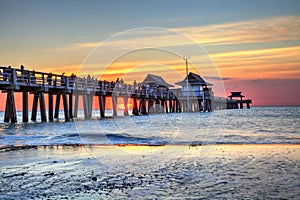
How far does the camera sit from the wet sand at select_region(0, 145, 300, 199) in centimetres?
592

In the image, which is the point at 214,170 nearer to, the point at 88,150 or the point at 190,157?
the point at 190,157

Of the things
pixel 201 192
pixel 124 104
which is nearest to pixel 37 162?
pixel 201 192

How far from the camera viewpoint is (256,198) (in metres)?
5.64

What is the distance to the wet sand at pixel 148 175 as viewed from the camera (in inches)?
233

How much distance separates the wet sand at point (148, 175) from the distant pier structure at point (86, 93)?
1445cm

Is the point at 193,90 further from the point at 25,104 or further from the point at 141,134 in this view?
the point at 141,134

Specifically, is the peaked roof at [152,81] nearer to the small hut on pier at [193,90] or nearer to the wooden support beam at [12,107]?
the small hut on pier at [193,90]

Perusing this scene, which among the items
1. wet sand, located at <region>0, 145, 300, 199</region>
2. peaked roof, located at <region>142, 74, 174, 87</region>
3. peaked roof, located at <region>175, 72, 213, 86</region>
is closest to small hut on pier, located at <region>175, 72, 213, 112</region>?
peaked roof, located at <region>175, 72, 213, 86</region>

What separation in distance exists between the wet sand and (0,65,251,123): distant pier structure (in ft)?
47.4

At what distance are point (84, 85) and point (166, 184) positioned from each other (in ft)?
94.8

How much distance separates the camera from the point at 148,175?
735cm

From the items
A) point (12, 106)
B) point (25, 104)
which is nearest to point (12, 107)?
point (12, 106)

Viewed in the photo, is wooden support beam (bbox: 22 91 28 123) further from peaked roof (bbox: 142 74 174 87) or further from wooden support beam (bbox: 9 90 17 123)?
peaked roof (bbox: 142 74 174 87)

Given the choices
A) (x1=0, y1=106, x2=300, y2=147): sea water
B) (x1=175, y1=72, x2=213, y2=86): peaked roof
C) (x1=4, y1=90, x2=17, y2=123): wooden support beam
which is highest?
(x1=175, y1=72, x2=213, y2=86): peaked roof
